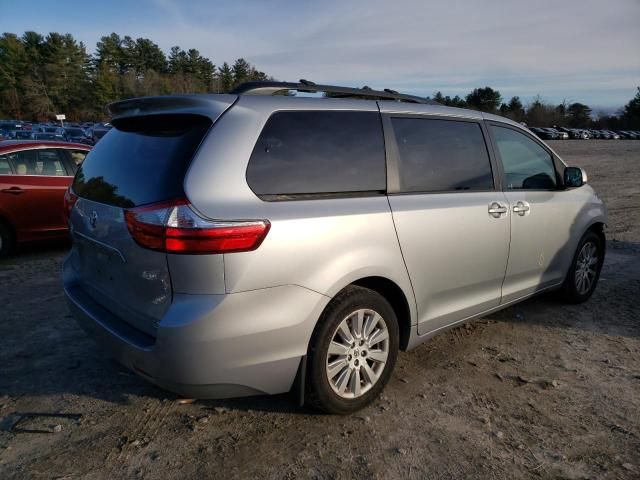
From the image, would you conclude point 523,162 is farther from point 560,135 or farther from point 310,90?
point 560,135

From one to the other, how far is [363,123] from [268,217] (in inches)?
40.0

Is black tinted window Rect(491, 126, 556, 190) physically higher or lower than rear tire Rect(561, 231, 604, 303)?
higher

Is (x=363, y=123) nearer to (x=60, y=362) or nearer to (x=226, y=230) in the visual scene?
(x=226, y=230)

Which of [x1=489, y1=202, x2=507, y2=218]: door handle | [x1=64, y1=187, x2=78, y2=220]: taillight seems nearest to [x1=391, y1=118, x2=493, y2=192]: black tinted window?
[x1=489, y1=202, x2=507, y2=218]: door handle

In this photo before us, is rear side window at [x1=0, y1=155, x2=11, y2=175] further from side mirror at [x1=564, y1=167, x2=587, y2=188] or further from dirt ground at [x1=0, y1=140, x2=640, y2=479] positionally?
side mirror at [x1=564, y1=167, x2=587, y2=188]

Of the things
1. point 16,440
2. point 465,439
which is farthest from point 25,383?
point 465,439

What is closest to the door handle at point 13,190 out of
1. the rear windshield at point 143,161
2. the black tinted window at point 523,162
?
the rear windshield at point 143,161

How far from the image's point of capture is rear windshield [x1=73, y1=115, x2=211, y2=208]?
244 centimetres

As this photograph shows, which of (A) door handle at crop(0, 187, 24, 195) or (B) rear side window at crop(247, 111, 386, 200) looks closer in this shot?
(B) rear side window at crop(247, 111, 386, 200)

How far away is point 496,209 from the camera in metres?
3.66

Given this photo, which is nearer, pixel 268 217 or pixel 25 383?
pixel 268 217

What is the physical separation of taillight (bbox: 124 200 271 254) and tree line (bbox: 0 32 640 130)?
7478 cm

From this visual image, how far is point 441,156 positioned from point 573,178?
177 centimetres

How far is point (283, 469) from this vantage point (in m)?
2.49
